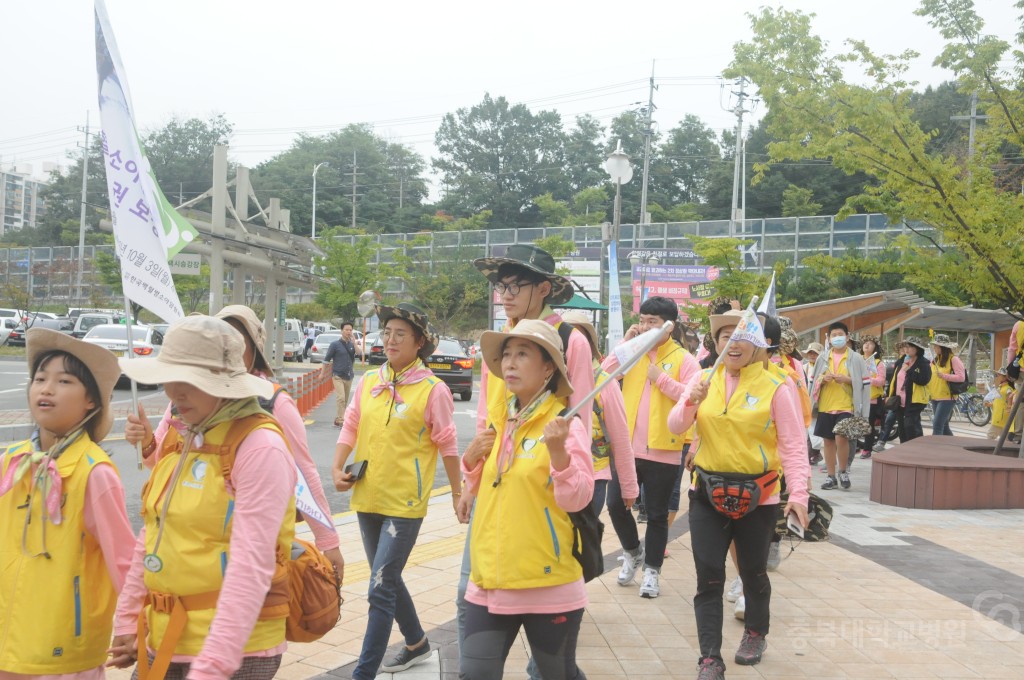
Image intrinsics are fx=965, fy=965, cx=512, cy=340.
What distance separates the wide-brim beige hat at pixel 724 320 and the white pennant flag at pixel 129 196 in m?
2.99

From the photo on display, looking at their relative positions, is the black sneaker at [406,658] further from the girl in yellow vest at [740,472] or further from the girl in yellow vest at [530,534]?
the girl in yellow vest at [530,534]

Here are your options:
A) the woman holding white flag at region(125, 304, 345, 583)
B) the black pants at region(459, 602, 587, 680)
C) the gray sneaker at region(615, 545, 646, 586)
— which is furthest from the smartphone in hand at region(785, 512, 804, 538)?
the woman holding white flag at region(125, 304, 345, 583)

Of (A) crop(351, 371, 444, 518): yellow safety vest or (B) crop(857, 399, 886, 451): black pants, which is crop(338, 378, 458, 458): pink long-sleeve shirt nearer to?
(A) crop(351, 371, 444, 518): yellow safety vest

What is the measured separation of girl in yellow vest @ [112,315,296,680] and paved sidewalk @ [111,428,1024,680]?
2.09 meters

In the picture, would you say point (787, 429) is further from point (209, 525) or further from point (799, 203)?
point (799, 203)

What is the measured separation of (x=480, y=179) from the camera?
81562 millimetres

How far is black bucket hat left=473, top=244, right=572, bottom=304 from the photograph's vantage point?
4.43 metres

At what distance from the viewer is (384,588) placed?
4.41 meters

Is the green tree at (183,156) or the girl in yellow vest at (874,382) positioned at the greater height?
the green tree at (183,156)

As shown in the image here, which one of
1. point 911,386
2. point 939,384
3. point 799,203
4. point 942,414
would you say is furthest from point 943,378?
point 799,203

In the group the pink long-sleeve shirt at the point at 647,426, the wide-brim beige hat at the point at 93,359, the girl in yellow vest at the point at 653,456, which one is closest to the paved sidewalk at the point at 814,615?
the girl in yellow vest at the point at 653,456

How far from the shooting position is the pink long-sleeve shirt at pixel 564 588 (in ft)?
10.6

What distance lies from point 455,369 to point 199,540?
69.9 feet

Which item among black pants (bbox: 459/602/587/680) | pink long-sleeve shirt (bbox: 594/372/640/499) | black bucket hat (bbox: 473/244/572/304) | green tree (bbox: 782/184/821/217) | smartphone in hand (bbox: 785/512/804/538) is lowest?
black pants (bbox: 459/602/587/680)
